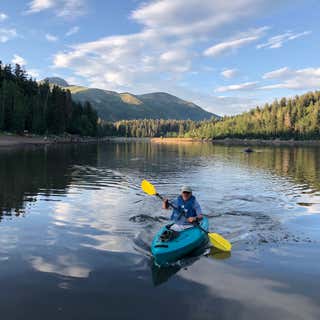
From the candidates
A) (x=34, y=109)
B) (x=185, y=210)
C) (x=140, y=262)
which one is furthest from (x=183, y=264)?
(x=34, y=109)

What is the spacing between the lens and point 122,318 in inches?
388

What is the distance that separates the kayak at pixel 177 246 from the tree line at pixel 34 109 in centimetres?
10345

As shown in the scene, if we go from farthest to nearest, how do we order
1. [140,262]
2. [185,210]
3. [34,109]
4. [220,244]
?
[34,109], [185,210], [220,244], [140,262]

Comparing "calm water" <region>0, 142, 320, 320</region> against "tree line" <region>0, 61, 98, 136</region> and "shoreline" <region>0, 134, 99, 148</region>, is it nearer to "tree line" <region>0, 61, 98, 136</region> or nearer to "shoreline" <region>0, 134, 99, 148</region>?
"shoreline" <region>0, 134, 99, 148</region>

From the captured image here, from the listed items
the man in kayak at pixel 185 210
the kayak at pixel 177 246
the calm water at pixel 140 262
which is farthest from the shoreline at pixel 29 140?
the kayak at pixel 177 246

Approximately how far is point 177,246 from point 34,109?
123394 mm

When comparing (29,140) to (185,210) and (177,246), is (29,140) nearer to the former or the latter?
(185,210)

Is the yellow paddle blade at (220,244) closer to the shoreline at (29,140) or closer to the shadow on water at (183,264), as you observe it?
the shadow on water at (183,264)

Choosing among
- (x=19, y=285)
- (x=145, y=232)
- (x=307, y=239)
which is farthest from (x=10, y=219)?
(x=307, y=239)

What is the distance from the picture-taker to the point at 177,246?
565 inches

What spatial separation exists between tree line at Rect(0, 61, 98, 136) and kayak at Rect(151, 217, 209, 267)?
103 metres

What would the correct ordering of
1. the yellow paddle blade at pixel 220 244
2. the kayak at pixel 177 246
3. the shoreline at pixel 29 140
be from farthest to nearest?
1. the shoreline at pixel 29 140
2. the yellow paddle blade at pixel 220 244
3. the kayak at pixel 177 246

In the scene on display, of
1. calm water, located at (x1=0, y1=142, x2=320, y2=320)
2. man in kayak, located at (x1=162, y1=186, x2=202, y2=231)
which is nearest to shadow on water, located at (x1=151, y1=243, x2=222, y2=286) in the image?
calm water, located at (x1=0, y1=142, x2=320, y2=320)

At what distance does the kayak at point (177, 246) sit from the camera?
14.0 metres
